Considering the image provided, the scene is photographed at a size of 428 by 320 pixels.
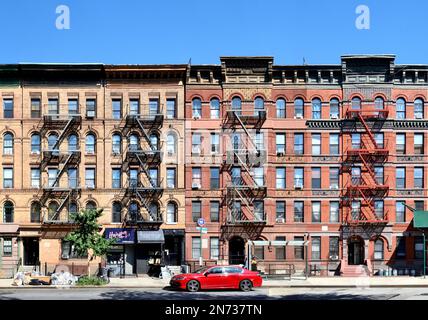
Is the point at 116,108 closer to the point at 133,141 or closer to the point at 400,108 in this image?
the point at 133,141

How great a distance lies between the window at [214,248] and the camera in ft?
124

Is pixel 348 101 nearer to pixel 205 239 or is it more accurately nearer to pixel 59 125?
pixel 205 239

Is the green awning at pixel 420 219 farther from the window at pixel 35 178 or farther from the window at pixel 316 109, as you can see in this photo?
the window at pixel 35 178

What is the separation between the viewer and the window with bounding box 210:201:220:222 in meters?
38.3

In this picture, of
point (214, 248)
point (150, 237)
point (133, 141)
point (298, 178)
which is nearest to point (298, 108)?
point (298, 178)

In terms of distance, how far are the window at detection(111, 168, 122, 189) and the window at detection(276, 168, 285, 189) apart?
1125 centimetres

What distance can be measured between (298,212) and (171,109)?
11.7 m

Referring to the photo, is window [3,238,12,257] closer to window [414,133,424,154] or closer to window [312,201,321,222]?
window [312,201,321,222]

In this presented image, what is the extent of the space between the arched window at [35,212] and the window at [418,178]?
2628 cm

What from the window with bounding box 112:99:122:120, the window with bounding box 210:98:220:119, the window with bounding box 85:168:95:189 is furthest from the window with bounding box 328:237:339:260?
the window with bounding box 112:99:122:120

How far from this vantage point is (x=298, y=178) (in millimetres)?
38344

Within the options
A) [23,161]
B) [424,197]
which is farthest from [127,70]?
[424,197]

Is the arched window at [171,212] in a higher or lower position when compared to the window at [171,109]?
lower

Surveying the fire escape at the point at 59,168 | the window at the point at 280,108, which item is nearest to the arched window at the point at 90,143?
the fire escape at the point at 59,168
